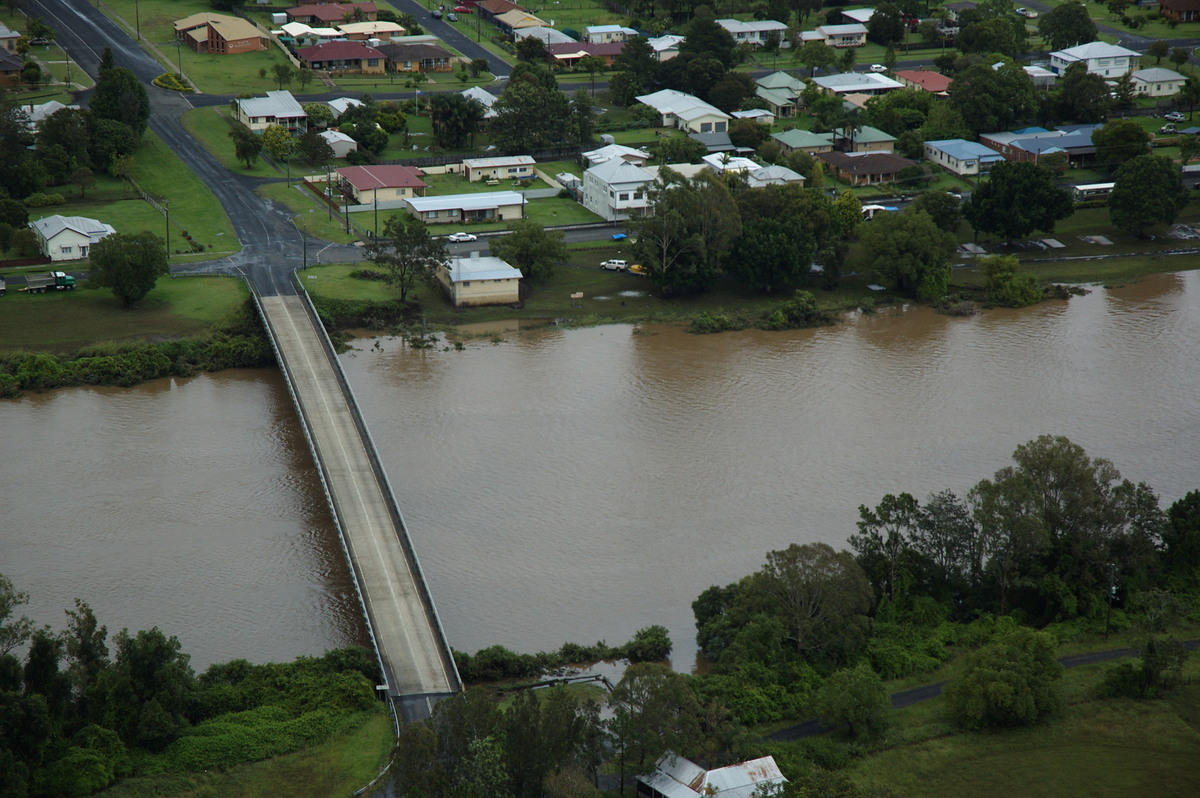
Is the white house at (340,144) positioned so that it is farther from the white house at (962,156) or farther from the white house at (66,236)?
the white house at (962,156)

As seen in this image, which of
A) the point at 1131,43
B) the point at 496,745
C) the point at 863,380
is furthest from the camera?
the point at 1131,43

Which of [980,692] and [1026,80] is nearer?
[980,692]

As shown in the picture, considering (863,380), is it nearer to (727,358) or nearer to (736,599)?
(727,358)

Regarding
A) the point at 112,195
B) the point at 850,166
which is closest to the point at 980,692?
the point at 850,166

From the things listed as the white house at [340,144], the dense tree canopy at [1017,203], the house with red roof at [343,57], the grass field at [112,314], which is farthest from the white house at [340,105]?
the dense tree canopy at [1017,203]

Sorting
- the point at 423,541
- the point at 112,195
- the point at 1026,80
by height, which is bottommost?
the point at 423,541

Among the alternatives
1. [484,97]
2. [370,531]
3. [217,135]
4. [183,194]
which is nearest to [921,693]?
[370,531]

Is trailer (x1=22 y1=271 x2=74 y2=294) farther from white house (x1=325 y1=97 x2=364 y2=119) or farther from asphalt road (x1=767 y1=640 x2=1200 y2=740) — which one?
asphalt road (x1=767 y1=640 x2=1200 y2=740)

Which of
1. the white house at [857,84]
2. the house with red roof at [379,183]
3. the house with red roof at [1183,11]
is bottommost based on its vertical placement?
the house with red roof at [379,183]
